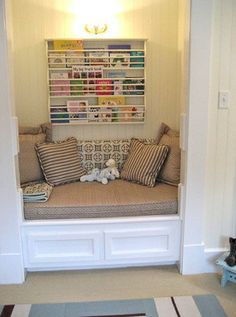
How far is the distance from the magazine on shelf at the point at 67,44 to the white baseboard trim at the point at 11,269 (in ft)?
5.70

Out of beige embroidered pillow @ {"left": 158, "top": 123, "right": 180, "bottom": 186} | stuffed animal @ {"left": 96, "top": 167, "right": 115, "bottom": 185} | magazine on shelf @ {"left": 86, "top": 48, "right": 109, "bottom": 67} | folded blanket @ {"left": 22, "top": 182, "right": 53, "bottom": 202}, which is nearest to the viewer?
folded blanket @ {"left": 22, "top": 182, "right": 53, "bottom": 202}

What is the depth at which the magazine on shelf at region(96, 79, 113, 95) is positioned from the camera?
295 cm

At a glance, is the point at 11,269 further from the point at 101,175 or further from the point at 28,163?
the point at 101,175

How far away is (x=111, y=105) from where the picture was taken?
301 centimetres

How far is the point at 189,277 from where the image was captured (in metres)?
2.36

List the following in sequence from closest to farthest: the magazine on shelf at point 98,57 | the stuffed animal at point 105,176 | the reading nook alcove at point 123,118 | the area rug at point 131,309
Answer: the area rug at point 131,309, the reading nook alcove at point 123,118, the stuffed animal at point 105,176, the magazine on shelf at point 98,57

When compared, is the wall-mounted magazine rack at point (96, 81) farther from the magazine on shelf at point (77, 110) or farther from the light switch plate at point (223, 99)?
the light switch plate at point (223, 99)

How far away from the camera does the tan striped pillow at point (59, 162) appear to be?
2668 millimetres

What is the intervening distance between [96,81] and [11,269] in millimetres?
1680

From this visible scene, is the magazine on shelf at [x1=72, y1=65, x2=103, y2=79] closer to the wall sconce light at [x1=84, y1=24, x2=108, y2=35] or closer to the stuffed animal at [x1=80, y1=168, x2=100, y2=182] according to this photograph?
the wall sconce light at [x1=84, y1=24, x2=108, y2=35]

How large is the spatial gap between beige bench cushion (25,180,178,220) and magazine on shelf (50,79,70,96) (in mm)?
947

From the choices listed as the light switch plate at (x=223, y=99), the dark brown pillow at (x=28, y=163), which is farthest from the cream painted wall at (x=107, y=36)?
the light switch plate at (x=223, y=99)

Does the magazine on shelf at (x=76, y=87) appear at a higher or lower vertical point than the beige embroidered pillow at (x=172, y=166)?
higher

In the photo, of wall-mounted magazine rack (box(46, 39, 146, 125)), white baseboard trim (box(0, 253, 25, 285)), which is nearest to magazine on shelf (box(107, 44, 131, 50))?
wall-mounted magazine rack (box(46, 39, 146, 125))
